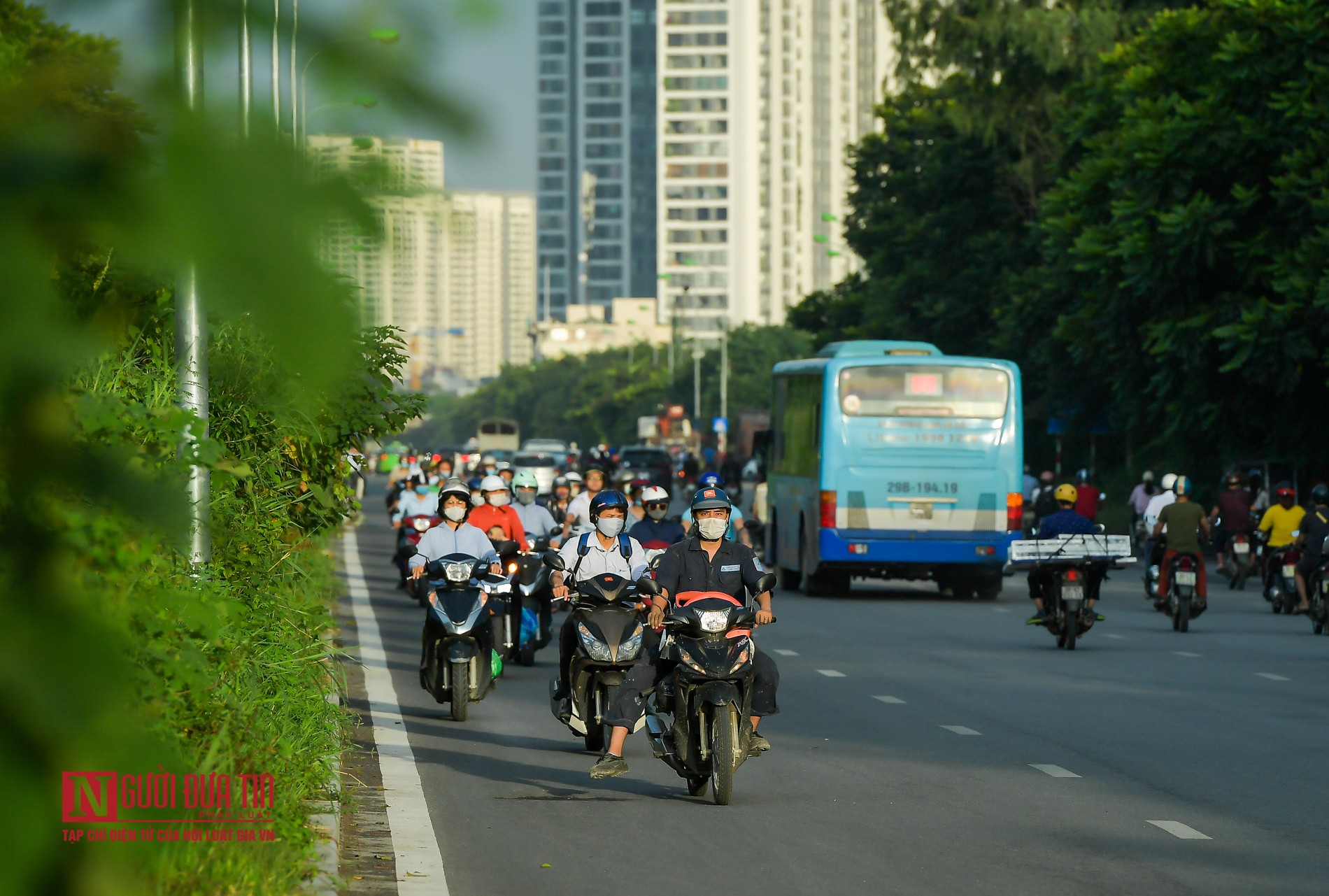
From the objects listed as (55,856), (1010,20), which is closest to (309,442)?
(55,856)

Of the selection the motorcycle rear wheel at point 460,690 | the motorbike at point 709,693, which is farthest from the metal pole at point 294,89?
the motorcycle rear wheel at point 460,690

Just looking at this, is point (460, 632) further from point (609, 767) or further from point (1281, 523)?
point (1281, 523)

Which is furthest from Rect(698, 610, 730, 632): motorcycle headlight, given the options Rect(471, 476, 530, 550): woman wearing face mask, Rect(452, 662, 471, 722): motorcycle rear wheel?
Rect(471, 476, 530, 550): woman wearing face mask

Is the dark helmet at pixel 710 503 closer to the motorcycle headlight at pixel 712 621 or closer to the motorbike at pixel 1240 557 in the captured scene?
the motorcycle headlight at pixel 712 621

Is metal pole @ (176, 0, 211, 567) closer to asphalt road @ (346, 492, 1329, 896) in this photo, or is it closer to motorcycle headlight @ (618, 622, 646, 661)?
asphalt road @ (346, 492, 1329, 896)

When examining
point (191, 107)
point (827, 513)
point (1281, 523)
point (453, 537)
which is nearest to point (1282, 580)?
point (1281, 523)

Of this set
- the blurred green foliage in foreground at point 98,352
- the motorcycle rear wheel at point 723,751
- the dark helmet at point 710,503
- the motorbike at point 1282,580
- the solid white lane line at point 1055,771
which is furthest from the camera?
the motorbike at point 1282,580
